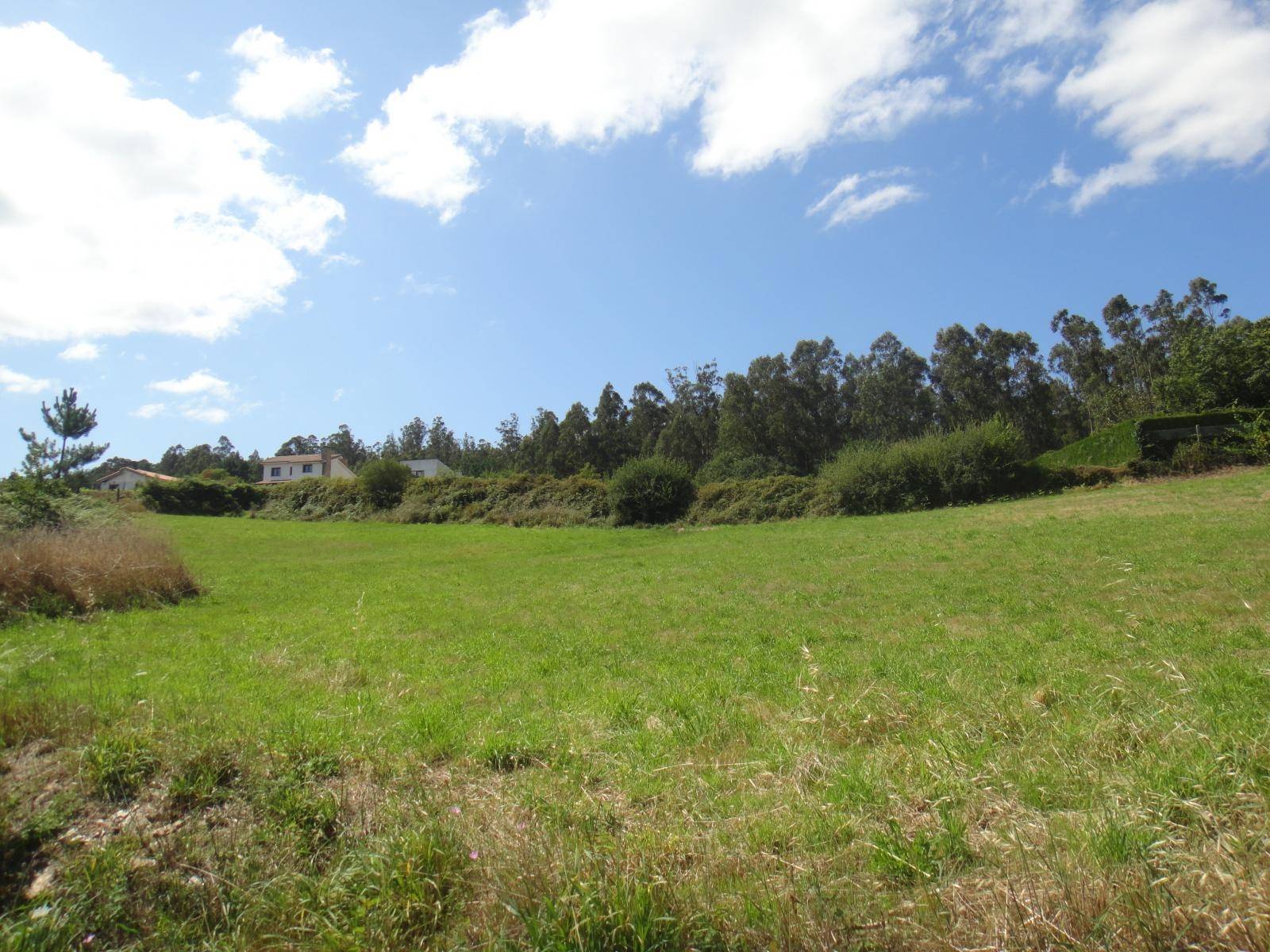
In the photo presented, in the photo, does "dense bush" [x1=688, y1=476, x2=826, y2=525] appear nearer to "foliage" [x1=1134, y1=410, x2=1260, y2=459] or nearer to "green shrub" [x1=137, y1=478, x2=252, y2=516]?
"foliage" [x1=1134, y1=410, x2=1260, y2=459]

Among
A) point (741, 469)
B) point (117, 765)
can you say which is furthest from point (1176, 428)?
point (117, 765)

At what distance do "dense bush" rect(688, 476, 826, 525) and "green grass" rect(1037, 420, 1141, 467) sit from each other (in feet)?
34.7

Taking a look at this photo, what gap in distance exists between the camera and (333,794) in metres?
3.87

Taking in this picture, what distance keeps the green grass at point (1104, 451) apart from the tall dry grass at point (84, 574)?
33.3 m

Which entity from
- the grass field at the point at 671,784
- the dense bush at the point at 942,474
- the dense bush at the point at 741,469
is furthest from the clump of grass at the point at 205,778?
the dense bush at the point at 741,469

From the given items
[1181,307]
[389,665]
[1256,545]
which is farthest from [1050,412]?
[389,665]

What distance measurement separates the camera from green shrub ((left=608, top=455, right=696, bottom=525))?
3656cm

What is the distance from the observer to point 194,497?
1972 inches

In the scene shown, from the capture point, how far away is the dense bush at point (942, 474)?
103 feet

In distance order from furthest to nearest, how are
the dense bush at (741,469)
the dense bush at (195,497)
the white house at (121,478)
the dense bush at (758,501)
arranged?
the white house at (121,478), the dense bush at (741,469), the dense bush at (195,497), the dense bush at (758,501)

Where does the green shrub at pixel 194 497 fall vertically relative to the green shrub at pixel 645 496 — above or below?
above

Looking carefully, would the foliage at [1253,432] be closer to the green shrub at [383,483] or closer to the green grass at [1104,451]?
the green grass at [1104,451]

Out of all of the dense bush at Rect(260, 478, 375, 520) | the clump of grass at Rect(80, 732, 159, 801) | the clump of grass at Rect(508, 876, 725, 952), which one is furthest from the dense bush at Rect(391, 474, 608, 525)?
Answer: the clump of grass at Rect(508, 876, 725, 952)

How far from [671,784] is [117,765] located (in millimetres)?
3145
